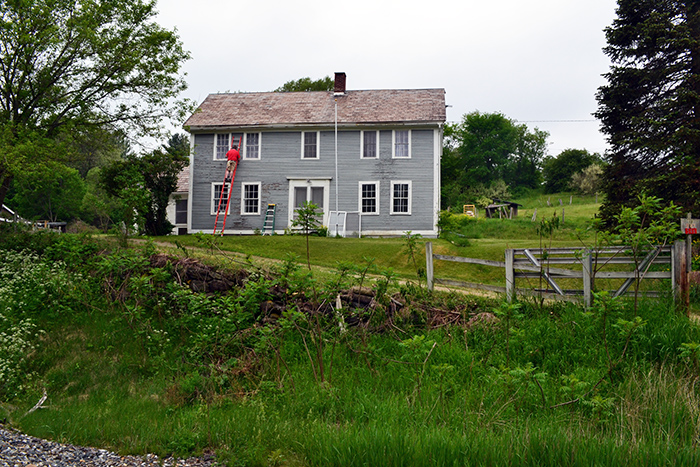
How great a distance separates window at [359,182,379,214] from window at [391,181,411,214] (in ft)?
2.30

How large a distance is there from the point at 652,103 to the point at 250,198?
640 inches

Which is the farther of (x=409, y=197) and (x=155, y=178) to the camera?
(x=409, y=197)

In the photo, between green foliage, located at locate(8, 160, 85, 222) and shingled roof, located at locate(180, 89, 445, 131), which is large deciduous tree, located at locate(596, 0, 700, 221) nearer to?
shingled roof, located at locate(180, 89, 445, 131)

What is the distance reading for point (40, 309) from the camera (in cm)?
1024

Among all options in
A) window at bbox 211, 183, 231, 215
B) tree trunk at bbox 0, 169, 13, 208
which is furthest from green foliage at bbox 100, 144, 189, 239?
tree trunk at bbox 0, 169, 13, 208

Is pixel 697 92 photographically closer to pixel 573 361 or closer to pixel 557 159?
pixel 573 361

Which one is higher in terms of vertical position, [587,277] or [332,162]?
[332,162]

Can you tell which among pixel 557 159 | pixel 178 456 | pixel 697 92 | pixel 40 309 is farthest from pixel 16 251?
pixel 557 159

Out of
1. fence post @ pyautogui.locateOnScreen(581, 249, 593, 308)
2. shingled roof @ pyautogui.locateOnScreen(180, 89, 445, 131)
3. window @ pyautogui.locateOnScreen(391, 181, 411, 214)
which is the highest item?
shingled roof @ pyautogui.locateOnScreen(180, 89, 445, 131)

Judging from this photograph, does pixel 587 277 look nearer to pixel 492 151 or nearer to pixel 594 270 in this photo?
pixel 594 270

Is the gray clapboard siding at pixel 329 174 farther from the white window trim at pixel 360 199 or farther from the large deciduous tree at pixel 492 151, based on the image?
the large deciduous tree at pixel 492 151

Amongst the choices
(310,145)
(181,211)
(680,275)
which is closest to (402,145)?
(310,145)

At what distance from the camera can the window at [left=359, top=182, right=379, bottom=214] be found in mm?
23469

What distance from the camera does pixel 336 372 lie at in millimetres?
7184
